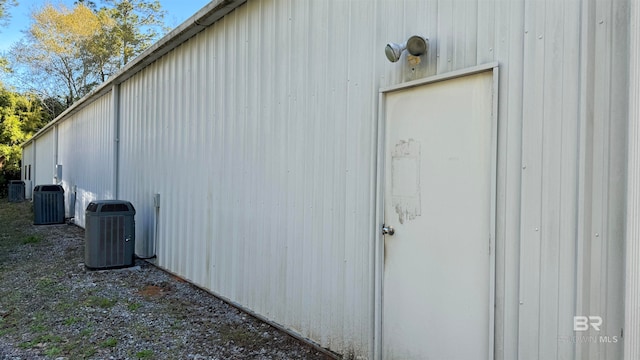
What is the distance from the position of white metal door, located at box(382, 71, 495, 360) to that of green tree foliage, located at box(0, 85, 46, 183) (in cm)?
2902

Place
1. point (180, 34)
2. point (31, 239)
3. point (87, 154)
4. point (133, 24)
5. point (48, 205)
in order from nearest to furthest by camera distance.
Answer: point (180, 34) → point (31, 239) → point (87, 154) → point (48, 205) → point (133, 24)

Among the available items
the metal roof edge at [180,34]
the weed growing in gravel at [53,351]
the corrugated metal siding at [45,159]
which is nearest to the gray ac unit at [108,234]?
the metal roof edge at [180,34]

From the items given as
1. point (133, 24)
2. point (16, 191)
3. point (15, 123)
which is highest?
point (133, 24)

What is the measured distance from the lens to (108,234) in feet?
20.7

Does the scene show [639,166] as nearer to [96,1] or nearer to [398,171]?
[398,171]

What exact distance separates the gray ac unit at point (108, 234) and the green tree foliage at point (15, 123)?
79.1 feet

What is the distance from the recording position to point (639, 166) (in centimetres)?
178

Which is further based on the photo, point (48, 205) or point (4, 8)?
point (4, 8)

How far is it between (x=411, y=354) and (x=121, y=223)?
5169 millimetres
